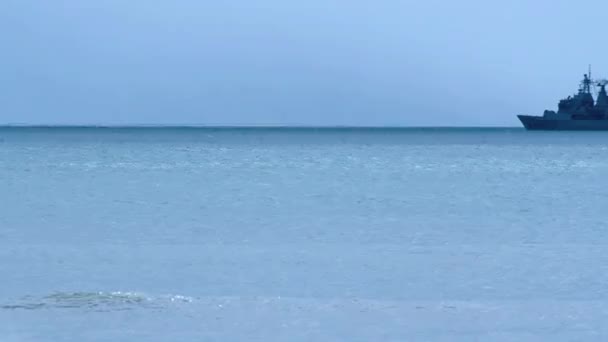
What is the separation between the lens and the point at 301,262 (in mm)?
12969

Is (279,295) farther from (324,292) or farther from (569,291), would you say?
(569,291)

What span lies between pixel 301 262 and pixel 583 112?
93.6 meters

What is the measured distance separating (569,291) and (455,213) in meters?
9.79

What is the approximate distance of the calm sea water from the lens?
362 inches

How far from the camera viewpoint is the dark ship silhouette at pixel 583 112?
10209 cm

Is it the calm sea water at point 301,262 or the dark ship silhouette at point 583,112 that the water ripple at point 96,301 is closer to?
the calm sea water at point 301,262

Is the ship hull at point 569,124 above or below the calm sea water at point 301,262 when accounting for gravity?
above

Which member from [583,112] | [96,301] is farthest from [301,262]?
[583,112]

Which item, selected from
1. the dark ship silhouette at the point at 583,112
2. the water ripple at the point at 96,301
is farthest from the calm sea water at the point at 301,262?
the dark ship silhouette at the point at 583,112

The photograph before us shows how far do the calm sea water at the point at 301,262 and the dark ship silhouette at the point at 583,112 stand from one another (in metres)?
76.0

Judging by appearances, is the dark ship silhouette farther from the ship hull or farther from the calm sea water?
the calm sea water

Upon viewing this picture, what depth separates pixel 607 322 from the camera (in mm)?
9320

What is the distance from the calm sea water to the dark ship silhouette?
76013 mm

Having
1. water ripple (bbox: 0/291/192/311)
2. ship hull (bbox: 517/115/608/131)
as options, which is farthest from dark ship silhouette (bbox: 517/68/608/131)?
water ripple (bbox: 0/291/192/311)
